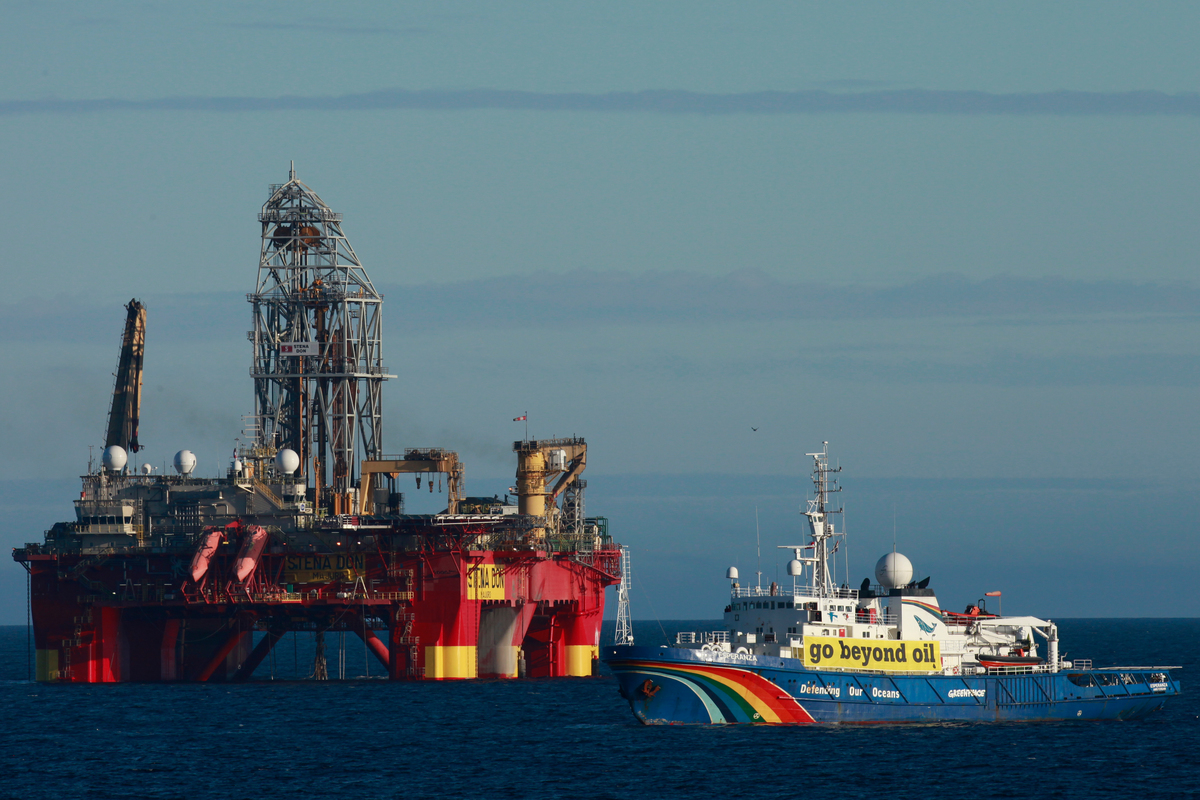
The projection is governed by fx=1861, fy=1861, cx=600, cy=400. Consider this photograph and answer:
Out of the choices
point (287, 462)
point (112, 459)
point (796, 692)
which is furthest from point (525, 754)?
point (112, 459)

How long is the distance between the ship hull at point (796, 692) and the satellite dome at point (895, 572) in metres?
4.69

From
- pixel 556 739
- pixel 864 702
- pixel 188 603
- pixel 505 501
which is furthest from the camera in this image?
pixel 505 501

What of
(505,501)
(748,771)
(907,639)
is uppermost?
(505,501)

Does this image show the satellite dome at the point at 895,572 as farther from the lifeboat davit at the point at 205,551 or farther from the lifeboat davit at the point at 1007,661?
the lifeboat davit at the point at 205,551

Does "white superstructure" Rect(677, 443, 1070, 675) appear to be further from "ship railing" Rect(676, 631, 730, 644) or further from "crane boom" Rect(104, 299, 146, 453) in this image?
"crane boom" Rect(104, 299, 146, 453)

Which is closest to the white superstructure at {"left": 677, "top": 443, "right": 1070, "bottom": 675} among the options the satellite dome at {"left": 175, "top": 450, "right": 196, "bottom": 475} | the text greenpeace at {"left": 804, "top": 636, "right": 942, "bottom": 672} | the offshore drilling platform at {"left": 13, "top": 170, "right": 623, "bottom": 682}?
the text greenpeace at {"left": 804, "top": 636, "right": 942, "bottom": 672}

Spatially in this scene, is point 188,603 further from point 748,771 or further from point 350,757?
point 748,771

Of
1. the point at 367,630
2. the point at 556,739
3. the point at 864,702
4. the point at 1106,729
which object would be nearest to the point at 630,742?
the point at 556,739

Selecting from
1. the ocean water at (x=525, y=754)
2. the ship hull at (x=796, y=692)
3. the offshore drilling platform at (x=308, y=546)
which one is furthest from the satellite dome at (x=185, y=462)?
the ship hull at (x=796, y=692)

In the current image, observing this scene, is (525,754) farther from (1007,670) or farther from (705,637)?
A: (1007,670)

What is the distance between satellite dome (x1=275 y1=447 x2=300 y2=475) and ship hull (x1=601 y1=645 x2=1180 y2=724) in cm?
4040

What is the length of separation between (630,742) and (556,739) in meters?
4.23

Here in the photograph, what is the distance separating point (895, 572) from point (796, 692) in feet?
29.3

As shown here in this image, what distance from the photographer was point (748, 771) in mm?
74125
